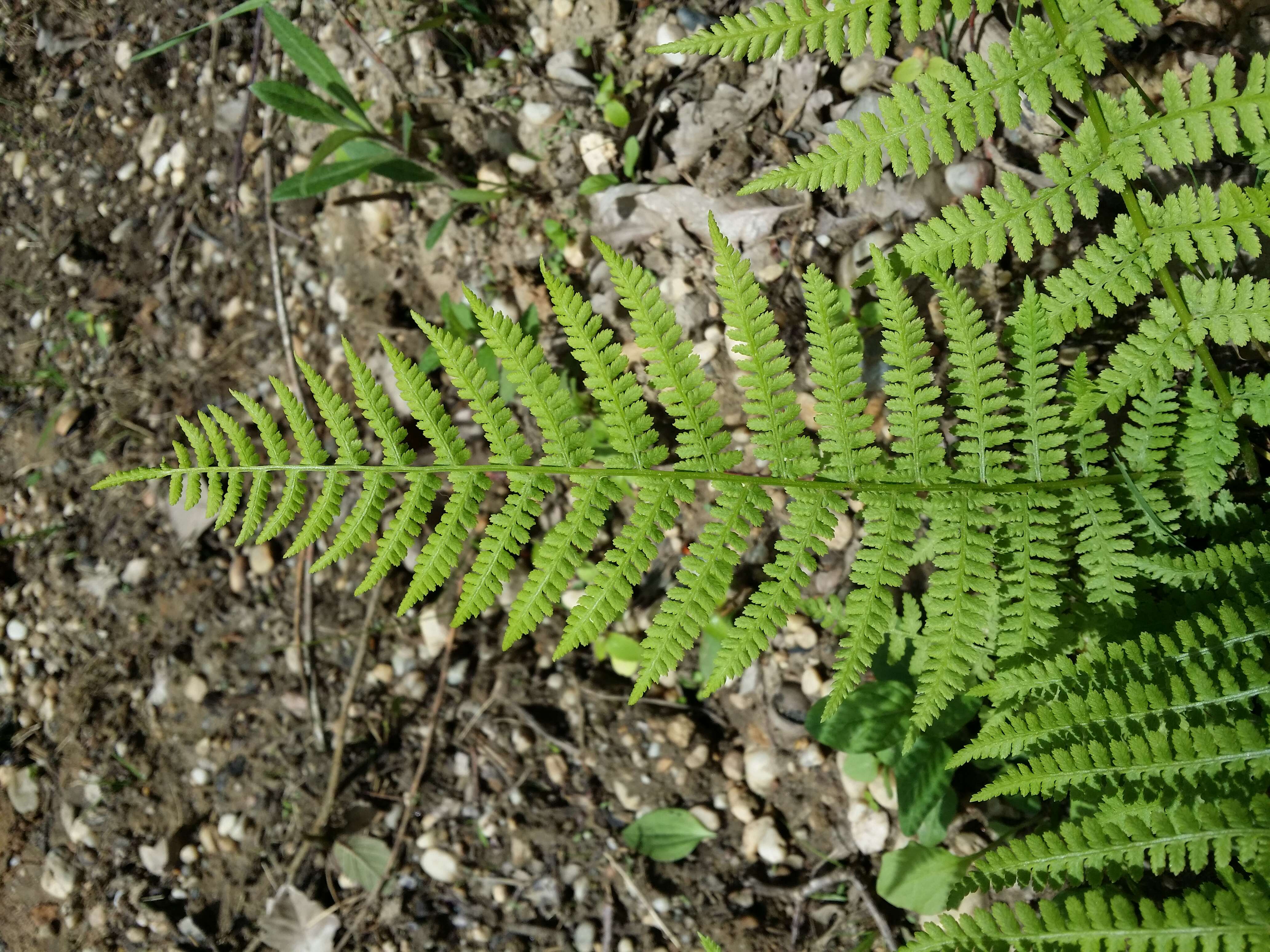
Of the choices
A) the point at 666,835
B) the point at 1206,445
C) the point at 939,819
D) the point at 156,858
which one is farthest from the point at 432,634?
the point at 1206,445

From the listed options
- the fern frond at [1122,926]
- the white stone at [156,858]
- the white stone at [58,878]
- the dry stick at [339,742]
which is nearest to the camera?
the fern frond at [1122,926]

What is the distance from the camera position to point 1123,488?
1809 millimetres

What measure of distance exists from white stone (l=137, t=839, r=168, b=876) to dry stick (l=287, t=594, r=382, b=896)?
0.66 metres

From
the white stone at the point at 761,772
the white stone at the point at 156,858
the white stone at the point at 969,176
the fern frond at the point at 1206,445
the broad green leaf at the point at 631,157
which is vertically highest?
the broad green leaf at the point at 631,157

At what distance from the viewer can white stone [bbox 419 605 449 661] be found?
10.5 ft

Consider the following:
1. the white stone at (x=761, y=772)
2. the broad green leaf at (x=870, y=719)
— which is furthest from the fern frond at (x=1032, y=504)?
the white stone at (x=761, y=772)

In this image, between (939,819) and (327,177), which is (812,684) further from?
(327,177)

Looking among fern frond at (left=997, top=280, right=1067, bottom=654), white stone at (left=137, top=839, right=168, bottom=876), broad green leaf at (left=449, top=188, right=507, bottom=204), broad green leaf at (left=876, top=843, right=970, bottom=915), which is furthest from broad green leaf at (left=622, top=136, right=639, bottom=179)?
white stone at (left=137, top=839, right=168, bottom=876)

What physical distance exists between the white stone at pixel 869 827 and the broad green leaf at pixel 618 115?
2.38m

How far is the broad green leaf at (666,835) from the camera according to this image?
2752mm

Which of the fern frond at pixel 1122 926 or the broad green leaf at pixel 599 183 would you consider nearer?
the fern frond at pixel 1122 926

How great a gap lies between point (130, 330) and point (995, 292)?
3.93 m

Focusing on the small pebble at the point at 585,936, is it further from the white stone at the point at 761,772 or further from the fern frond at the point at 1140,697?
the fern frond at the point at 1140,697

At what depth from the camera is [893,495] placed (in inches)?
63.4
